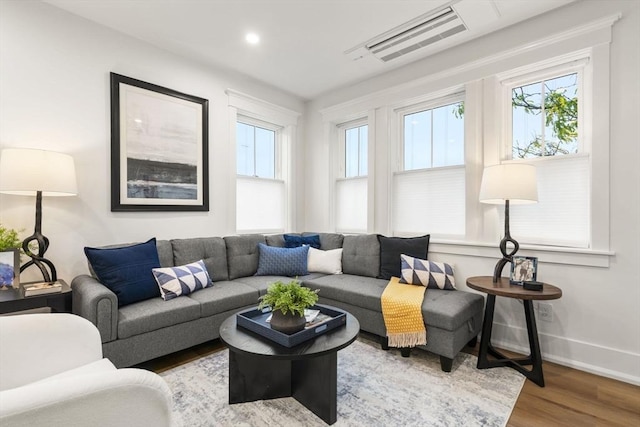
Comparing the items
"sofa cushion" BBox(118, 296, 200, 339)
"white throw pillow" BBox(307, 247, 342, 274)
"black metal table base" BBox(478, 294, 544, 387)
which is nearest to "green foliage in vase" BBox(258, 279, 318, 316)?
"sofa cushion" BBox(118, 296, 200, 339)

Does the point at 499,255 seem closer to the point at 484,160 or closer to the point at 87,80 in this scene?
the point at 484,160

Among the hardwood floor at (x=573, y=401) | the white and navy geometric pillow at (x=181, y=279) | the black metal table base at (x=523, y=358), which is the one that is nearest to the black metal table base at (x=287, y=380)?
the hardwood floor at (x=573, y=401)

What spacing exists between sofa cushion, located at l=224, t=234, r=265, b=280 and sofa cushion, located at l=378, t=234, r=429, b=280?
1415 millimetres

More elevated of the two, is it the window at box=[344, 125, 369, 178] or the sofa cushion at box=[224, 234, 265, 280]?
the window at box=[344, 125, 369, 178]

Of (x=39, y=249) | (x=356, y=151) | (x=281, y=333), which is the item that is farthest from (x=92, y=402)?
(x=356, y=151)

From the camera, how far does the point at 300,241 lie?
12.5 ft

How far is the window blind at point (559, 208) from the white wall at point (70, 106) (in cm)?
338

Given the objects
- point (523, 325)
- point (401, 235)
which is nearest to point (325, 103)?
point (401, 235)

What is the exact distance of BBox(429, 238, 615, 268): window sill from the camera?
7.59 feet

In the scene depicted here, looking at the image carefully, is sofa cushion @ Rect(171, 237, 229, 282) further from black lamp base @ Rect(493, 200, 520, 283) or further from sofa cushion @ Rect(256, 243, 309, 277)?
black lamp base @ Rect(493, 200, 520, 283)

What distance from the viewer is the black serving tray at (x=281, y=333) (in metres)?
1.65

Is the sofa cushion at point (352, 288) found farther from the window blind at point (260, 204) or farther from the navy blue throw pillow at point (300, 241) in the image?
the window blind at point (260, 204)

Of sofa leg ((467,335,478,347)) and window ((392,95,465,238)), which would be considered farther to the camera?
window ((392,95,465,238))

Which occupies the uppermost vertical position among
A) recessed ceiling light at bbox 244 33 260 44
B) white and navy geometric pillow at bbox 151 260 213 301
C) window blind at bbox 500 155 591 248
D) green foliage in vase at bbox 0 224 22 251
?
recessed ceiling light at bbox 244 33 260 44
